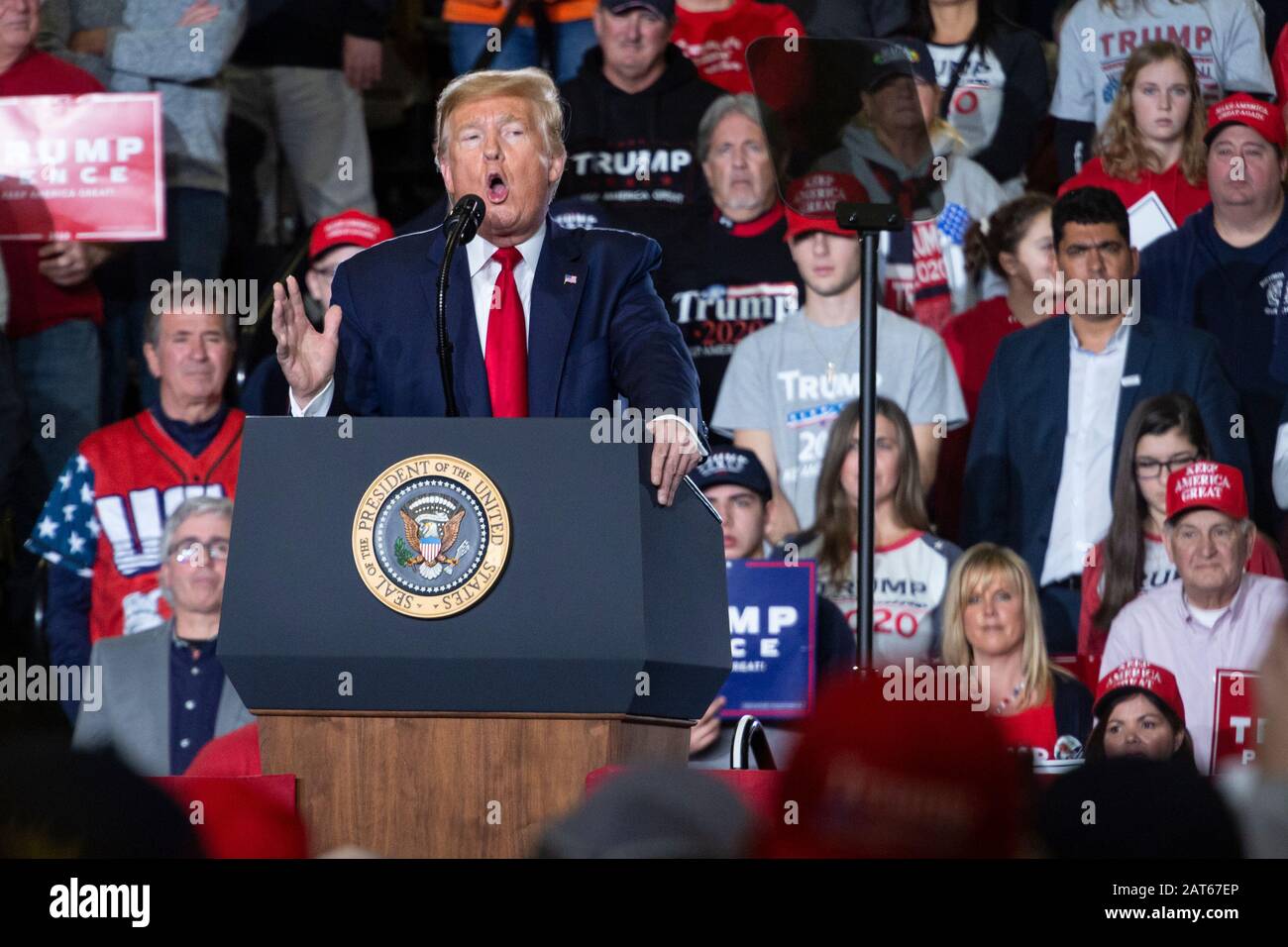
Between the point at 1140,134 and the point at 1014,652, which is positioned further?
the point at 1140,134

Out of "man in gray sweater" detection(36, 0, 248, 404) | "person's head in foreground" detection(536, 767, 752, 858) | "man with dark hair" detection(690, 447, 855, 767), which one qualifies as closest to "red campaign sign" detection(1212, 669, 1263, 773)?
"man with dark hair" detection(690, 447, 855, 767)

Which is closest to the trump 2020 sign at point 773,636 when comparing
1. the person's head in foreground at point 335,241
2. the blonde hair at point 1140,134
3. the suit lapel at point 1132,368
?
the suit lapel at point 1132,368

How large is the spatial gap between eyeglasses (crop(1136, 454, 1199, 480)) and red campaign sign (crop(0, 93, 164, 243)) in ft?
9.63

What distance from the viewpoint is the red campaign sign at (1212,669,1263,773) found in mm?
4898

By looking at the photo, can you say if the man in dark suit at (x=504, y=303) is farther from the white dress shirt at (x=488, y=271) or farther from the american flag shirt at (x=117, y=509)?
the american flag shirt at (x=117, y=509)

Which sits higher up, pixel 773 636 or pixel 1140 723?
pixel 773 636

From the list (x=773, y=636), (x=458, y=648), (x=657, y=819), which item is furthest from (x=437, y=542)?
(x=773, y=636)

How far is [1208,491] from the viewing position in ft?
16.8

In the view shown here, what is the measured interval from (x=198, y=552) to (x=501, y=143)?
7.66ft

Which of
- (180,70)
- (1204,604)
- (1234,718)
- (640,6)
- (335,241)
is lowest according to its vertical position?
(1234,718)

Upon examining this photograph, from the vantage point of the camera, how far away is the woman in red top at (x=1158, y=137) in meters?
5.63

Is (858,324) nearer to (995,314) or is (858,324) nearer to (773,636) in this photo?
(995,314)

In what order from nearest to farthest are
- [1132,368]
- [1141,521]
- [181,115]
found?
[1141,521], [1132,368], [181,115]
